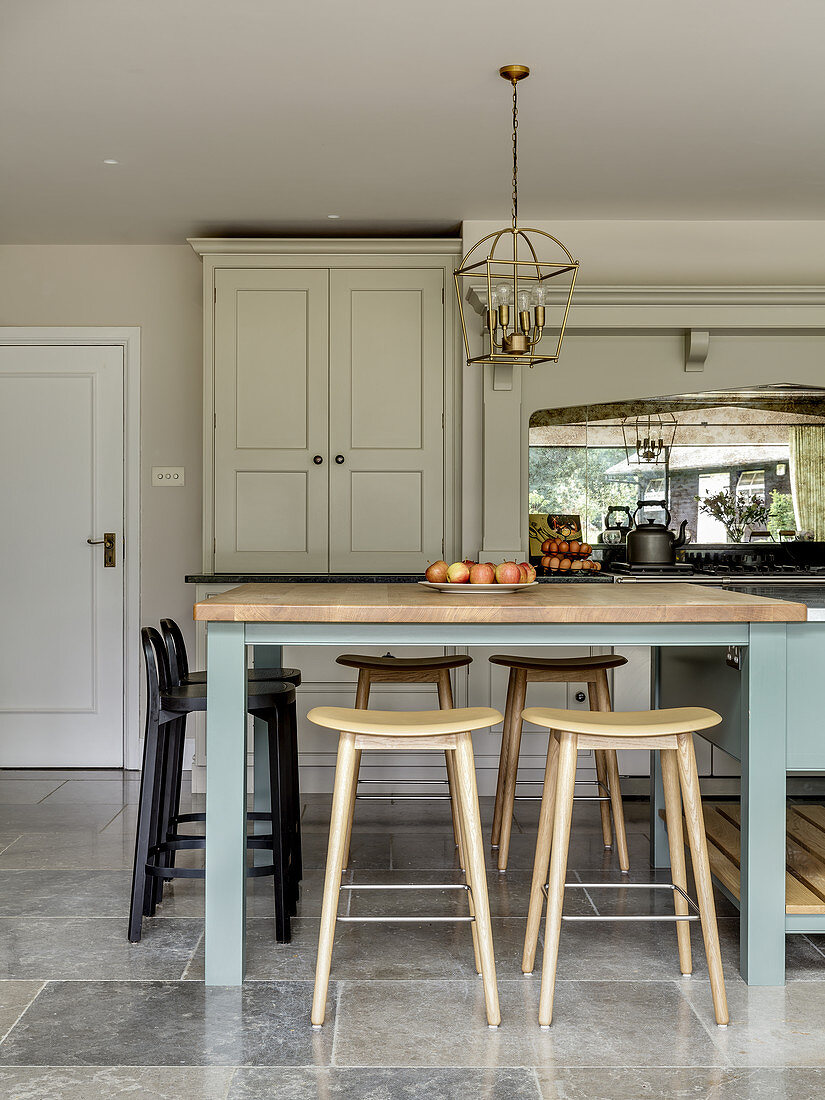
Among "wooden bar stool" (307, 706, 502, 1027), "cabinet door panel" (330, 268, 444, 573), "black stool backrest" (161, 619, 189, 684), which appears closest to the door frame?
"cabinet door panel" (330, 268, 444, 573)

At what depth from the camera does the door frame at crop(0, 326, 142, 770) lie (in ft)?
16.7

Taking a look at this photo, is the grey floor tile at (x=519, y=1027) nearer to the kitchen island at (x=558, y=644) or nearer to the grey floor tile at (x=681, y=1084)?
the grey floor tile at (x=681, y=1084)

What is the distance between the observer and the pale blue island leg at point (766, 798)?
2484mm

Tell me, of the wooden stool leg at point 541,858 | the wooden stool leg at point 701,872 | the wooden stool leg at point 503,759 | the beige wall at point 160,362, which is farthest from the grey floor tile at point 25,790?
the wooden stool leg at point 701,872

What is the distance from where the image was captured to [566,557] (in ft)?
16.3

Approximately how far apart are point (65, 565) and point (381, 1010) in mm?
3421

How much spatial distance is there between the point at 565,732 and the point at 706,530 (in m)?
3.18

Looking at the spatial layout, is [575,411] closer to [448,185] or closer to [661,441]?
[661,441]

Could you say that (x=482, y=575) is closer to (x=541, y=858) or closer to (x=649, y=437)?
(x=541, y=858)

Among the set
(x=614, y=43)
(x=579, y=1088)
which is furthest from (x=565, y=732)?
(x=614, y=43)

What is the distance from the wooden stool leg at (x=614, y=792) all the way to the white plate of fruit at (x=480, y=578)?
687 mm

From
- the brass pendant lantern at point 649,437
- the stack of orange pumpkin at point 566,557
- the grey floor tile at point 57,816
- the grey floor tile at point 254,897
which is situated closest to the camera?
the grey floor tile at point 254,897

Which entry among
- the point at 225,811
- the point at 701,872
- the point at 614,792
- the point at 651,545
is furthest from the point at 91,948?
the point at 651,545

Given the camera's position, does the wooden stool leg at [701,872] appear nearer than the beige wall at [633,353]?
Yes
